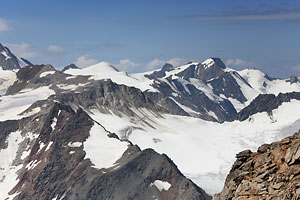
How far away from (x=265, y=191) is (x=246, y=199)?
1708 millimetres

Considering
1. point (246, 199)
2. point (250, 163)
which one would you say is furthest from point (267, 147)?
point (246, 199)

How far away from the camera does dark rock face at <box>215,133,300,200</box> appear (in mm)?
45156

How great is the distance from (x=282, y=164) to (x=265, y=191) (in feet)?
7.35

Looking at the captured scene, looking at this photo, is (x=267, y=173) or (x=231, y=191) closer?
(x=267, y=173)

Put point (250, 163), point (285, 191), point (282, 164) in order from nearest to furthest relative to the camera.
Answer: point (285, 191), point (282, 164), point (250, 163)

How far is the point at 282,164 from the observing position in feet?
155

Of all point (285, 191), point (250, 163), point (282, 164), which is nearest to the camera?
point (285, 191)

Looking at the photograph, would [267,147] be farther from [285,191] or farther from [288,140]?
[285,191]

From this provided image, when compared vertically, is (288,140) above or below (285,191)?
above

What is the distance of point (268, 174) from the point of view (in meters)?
47.6

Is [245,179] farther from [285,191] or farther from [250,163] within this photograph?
[285,191]

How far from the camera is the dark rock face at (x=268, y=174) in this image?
1778 inches

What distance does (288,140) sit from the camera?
164ft

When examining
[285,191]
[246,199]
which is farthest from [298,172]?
[246,199]
